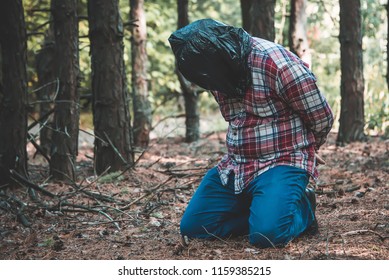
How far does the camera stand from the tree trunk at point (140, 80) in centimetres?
1027

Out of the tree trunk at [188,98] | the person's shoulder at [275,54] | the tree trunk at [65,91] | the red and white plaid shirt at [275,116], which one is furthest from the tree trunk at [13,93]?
the tree trunk at [188,98]

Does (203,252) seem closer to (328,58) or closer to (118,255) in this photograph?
(118,255)

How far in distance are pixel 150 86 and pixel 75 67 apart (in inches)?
449

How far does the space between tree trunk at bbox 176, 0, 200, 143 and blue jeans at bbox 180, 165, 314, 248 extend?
6.35 metres

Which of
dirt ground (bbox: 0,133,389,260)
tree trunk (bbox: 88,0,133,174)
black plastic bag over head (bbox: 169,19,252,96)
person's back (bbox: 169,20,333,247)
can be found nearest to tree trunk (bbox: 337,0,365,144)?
dirt ground (bbox: 0,133,389,260)

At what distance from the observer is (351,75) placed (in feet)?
32.2

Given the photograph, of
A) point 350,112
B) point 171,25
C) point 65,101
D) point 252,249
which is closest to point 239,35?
point 252,249

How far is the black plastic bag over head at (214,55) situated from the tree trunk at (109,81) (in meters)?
2.81

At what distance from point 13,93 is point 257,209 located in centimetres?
285

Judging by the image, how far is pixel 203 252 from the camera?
4.02 meters

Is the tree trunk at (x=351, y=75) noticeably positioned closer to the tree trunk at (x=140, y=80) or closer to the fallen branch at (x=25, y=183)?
the tree trunk at (x=140, y=80)

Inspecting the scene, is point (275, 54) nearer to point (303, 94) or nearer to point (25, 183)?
point (303, 94)

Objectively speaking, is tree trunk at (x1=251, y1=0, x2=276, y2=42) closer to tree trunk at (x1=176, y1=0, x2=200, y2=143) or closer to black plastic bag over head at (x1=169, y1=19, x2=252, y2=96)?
tree trunk at (x1=176, y1=0, x2=200, y2=143)

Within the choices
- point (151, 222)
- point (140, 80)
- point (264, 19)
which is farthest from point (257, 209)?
point (140, 80)
